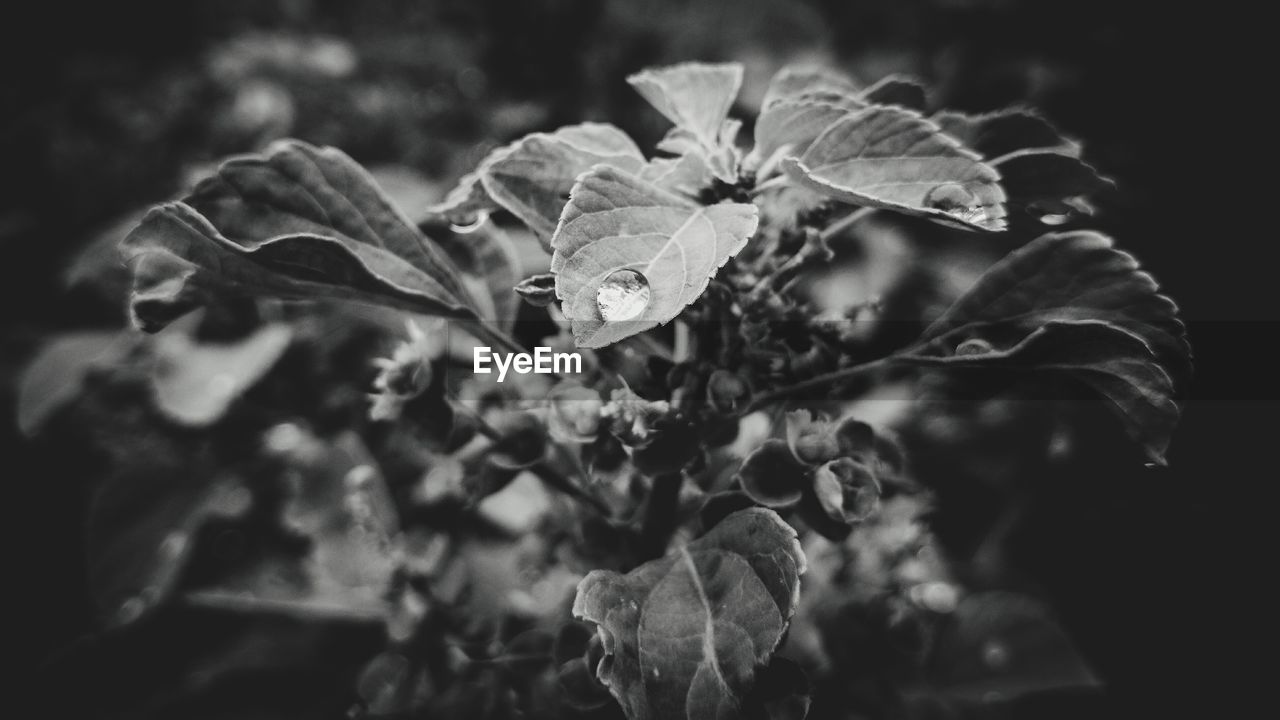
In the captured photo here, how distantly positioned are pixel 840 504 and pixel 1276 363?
1.18 meters

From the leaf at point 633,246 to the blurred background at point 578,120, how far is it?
0.74 metres

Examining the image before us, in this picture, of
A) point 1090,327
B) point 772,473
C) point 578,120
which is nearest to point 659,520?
point 772,473

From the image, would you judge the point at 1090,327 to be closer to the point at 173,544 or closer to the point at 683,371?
the point at 683,371

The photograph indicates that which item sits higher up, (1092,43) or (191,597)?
(1092,43)

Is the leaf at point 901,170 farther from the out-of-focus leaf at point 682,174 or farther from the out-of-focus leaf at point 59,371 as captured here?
the out-of-focus leaf at point 59,371

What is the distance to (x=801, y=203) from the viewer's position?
578mm

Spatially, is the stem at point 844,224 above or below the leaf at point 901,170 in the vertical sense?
below

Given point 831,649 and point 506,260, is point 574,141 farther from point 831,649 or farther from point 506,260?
point 831,649

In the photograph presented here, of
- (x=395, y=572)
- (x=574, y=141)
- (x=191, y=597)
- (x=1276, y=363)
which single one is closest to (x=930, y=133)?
(x=574, y=141)

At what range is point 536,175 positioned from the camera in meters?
0.54

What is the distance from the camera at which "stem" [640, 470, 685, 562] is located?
618 millimetres

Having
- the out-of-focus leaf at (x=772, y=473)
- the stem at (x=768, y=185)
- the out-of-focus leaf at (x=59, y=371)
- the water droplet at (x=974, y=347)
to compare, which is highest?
the stem at (x=768, y=185)

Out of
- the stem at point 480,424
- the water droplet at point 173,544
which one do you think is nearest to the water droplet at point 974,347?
the stem at point 480,424

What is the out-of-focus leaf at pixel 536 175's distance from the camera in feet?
1.75
